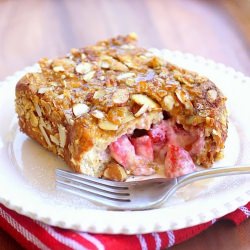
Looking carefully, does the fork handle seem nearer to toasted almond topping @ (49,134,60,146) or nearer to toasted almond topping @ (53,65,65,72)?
toasted almond topping @ (49,134,60,146)

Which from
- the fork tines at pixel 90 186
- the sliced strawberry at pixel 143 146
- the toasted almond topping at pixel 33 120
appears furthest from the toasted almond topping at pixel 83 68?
the fork tines at pixel 90 186

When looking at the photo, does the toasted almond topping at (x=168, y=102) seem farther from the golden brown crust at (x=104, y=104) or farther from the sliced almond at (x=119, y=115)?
the sliced almond at (x=119, y=115)

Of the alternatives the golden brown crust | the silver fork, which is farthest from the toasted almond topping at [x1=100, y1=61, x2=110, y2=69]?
the silver fork

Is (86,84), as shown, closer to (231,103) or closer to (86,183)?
Result: (86,183)

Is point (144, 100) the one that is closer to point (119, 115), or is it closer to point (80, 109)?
point (119, 115)

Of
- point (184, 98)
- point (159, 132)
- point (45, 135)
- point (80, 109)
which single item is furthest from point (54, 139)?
point (184, 98)

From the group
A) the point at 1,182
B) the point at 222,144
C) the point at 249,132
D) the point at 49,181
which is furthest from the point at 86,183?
the point at 249,132

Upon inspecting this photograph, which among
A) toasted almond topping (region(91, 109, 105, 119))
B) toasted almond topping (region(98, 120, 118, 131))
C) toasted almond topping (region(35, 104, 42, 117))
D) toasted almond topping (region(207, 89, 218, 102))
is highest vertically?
toasted almond topping (region(207, 89, 218, 102))
